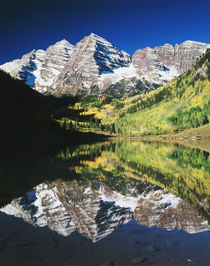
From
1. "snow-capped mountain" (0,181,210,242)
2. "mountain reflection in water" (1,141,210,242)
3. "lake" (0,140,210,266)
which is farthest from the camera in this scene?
"mountain reflection in water" (1,141,210,242)

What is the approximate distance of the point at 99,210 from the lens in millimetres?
15602

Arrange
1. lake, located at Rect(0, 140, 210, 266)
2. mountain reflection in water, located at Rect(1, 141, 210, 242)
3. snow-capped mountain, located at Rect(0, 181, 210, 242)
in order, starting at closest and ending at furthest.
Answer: lake, located at Rect(0, 140, 210, 266) < snow-capped mountain, located at Rect(0, 181, 210, 242) < mountain reflection in water, located at Rect(1, 141, 210, 242)

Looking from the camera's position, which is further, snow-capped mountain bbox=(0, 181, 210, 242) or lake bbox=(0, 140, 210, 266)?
snow-capped mountain bbox=(0, 181, 210, 242)

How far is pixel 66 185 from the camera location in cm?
2289

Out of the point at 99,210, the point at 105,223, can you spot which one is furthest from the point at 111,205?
the point at 105,223

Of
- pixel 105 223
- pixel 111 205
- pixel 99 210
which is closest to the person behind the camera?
pixel 105 223

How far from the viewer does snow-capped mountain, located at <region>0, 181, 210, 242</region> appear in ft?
41.3

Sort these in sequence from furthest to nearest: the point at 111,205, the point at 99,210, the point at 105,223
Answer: the point at 111,205 → the point at 99,210 → the point at 105,223

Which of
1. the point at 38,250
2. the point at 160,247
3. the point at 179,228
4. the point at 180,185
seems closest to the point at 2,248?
the point at 38,250

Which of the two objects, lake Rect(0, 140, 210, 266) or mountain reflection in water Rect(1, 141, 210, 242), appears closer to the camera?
lake Rect(0, 140, 210, 266)

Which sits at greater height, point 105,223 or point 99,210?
point 105,223

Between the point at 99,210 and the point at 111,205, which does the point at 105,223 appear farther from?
the point at 111,205

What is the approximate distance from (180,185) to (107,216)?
10951mm

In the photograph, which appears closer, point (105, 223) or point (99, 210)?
point (105, 223)
